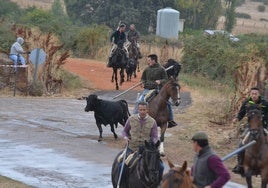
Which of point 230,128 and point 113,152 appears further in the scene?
point 230,128

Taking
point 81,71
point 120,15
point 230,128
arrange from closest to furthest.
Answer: point 230,128
point 81,71
point 120,15

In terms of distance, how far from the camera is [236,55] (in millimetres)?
34250

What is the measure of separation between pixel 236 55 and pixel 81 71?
8463mm

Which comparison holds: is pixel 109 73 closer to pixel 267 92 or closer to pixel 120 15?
pixel 267 92

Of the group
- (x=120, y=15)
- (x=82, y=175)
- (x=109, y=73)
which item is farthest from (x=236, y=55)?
(x=120, y=15)

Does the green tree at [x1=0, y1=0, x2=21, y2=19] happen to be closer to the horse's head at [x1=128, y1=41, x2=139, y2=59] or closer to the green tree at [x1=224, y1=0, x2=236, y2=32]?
the green tree at [x1=224, y1=0, x2=236, y2=32]

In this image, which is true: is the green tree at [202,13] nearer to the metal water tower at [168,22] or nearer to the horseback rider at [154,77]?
the metal water tower at [168,22]

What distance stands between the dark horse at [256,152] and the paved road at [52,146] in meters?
1.33

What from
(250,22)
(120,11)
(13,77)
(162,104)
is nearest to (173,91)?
(162,104)

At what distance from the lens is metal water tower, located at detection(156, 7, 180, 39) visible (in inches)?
2458

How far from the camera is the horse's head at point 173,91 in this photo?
17.7 meters

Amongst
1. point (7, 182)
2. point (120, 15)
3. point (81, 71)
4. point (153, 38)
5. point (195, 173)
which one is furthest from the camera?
point (120, 15)

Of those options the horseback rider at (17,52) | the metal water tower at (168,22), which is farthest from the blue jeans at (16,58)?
the metal water tower at (168,22)

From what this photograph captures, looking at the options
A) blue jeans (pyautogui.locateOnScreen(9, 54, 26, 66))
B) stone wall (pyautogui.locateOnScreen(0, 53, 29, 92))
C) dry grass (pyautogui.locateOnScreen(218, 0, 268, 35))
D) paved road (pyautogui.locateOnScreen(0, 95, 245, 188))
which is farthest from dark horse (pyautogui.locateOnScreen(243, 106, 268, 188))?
dry grass (pyautogui.locateOnScreen(218, 0, 268, 35))
